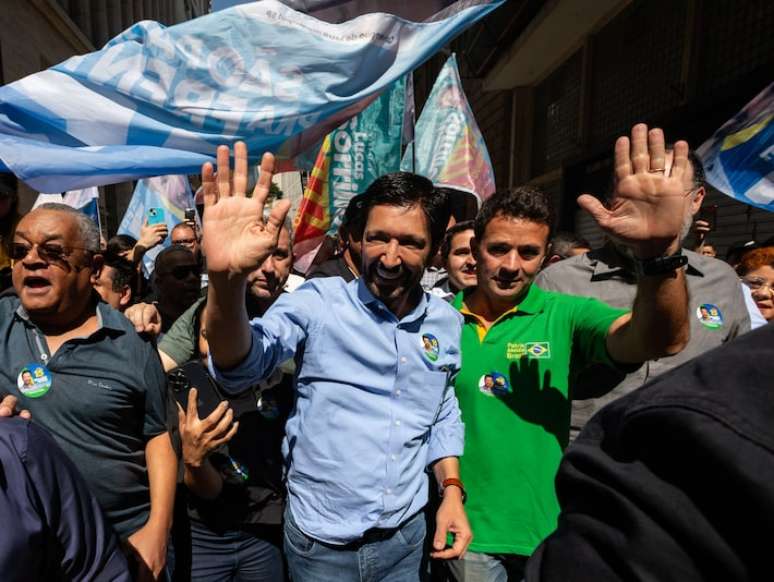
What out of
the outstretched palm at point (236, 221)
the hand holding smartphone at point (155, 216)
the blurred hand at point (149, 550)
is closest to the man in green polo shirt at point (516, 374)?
the outstretched palm at point (236, 221)

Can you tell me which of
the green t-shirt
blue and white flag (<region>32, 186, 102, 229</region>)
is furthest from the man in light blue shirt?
blue and white flag (<region>32, 186, 102, 229</region>)

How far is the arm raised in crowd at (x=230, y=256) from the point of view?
1.27 meters

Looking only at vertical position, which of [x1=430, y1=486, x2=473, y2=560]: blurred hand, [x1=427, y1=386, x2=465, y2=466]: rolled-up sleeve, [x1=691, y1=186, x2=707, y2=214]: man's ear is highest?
[x1=691, y1=186, x2=707, y2=214]: man's ear

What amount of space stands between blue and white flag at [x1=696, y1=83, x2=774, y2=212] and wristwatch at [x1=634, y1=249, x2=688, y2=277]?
213 cm

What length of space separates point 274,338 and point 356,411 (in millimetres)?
384

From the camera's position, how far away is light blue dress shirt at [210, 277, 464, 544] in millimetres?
1602

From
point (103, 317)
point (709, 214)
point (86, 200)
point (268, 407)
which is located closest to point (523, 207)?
point (268, 407)

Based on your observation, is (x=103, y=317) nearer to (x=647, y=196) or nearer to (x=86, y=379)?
(x=86, y=379)

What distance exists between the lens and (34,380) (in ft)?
5.81

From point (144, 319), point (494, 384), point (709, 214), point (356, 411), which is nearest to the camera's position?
point (356, 411)

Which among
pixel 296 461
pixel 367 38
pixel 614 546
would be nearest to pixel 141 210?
pixel 367 38

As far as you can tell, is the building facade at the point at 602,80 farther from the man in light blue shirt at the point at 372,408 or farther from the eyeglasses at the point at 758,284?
the eyeglasses at the point at 758,284

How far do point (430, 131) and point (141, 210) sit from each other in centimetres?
297

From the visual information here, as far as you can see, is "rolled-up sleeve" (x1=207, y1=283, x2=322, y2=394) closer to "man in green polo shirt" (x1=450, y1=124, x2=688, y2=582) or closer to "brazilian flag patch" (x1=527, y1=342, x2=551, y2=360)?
"man in green polo shirt" (x1=450, y1=124, x2=688, y2=582)
